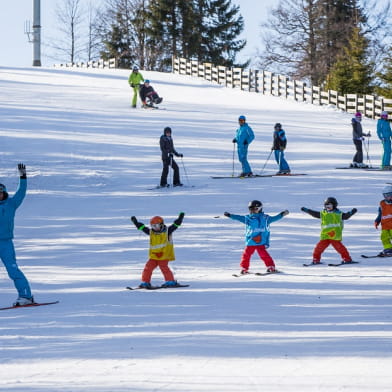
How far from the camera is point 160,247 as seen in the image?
1209 cm

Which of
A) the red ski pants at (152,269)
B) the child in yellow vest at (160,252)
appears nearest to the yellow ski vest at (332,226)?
the child in yellow vest at (160,252)

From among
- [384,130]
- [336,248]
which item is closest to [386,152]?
[384,130]

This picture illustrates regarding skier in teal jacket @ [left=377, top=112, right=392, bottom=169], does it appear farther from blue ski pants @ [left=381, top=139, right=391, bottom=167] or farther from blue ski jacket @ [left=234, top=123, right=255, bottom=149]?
blue ski jacket @ [left=234, top=123, right=255, bottom=149]

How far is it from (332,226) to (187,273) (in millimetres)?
2210

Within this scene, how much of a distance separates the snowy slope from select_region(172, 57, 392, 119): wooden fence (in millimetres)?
6107

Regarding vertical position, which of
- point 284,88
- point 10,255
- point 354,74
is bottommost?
point 10,255

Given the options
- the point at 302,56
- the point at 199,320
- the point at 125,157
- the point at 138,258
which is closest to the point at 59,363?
the point at 199,320

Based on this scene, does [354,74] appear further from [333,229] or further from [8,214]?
[8,214]

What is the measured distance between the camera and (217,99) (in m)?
42.1

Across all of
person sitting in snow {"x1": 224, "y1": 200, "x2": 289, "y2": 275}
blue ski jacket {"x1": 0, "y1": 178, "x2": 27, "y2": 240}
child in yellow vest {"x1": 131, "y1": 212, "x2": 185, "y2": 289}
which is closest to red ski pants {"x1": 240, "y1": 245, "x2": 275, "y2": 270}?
person sitting in snow {"x1": 224, "y1": 200, "x2": 289, "y2": 275}

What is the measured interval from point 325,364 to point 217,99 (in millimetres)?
34897

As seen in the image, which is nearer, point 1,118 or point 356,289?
point 356,289

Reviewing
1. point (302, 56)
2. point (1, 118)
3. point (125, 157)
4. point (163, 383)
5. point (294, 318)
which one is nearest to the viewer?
point (163, 383)

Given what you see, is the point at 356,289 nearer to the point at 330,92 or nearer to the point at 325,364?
the point at 325,364
